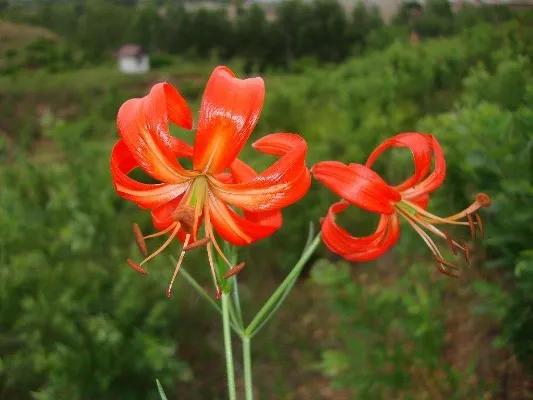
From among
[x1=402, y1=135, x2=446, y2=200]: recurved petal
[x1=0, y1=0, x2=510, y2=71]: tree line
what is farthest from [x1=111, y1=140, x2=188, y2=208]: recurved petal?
[x1=0, y1=0, x2=510, y2=71]: tree line

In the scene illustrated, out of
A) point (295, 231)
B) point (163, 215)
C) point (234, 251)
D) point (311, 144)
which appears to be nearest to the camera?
point (163, 215)

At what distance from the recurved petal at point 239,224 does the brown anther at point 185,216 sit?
0.13ft

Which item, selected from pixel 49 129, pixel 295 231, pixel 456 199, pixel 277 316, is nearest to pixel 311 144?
pixel 295 231

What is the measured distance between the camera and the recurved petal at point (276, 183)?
22.8 inches

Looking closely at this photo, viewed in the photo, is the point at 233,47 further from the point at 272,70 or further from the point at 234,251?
the point at 234,251

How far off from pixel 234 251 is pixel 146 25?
17.7 feet

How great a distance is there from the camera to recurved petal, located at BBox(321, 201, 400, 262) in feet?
2.23

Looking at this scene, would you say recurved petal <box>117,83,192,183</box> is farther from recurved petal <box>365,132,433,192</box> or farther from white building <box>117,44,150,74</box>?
white building <box>117,44,150,74</box>

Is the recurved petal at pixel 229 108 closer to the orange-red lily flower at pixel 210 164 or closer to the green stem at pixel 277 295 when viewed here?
the orange-red lily flower at pixel 210 164

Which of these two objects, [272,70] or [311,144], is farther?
[272,70]

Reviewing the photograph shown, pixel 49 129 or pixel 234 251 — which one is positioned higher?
pixel 234 251

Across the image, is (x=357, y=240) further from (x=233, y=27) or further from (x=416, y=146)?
(x=233, y=27)

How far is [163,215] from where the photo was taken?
2.20 ft

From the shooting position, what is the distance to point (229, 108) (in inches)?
21.2
